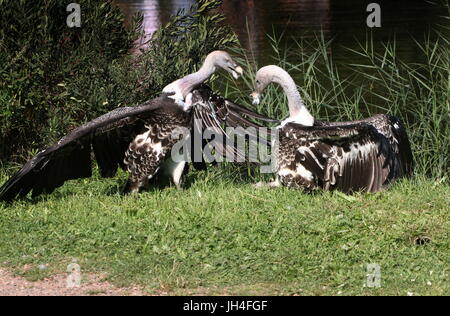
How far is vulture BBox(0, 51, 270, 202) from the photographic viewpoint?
717cm

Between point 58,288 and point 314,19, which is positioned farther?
point 314,19

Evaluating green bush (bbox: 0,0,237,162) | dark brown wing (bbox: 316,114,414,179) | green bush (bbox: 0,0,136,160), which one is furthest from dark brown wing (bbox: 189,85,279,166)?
green bush (bbox: 0,0,136,160)

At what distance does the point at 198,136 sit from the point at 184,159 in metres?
0.26

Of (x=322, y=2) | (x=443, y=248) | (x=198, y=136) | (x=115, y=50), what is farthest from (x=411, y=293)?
(x=322, y=2)

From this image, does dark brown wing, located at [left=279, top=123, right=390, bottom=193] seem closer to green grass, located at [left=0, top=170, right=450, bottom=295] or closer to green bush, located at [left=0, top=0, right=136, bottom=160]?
green grass, located at [left=0, top=170, right=450, bottom=295]

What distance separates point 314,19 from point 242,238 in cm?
1510

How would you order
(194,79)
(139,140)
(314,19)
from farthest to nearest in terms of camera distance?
(314,19) → (194,79) → (139,140)

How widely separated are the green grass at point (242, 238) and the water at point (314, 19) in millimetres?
8057

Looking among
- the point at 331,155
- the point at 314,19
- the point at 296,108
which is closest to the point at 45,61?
the point at 296,108

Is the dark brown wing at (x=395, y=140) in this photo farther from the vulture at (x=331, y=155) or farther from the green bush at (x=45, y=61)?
the green bush at (x=45, y=61)

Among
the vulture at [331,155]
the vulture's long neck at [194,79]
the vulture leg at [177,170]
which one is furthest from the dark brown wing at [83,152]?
the vulture at [331,155]

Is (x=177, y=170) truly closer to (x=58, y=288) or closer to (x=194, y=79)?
(x=194, y=79)

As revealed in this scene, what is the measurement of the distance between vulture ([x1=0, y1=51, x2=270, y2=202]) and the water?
297 inches

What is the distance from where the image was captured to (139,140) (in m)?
7.43
